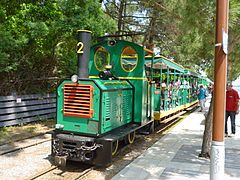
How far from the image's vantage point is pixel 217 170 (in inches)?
139

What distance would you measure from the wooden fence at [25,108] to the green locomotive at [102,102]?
4.25 meters

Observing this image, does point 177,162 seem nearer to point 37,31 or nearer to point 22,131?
point 22,131

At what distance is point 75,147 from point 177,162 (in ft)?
7.41

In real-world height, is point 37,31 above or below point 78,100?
above

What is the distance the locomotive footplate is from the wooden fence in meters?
4.91

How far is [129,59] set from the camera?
7867mm

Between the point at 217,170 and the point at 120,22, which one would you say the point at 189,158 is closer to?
the point at 217,170

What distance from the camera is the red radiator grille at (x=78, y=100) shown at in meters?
6.07

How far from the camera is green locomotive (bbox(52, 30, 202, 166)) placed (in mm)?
5977

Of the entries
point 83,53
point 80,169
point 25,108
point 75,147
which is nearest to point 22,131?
point 25,108

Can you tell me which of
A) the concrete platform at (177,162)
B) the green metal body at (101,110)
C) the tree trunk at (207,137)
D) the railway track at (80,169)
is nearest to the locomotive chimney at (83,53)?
the green metal body at (101,110)

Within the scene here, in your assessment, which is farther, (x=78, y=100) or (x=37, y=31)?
(x=37, y=31)

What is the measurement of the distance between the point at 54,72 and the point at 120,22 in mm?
4644

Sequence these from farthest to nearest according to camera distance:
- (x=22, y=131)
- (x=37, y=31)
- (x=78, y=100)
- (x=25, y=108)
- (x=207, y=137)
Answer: (x=25, y=108), (x=22, y=131), (x=37, y=31), (x=207, y=137), (x=78, y=100)
